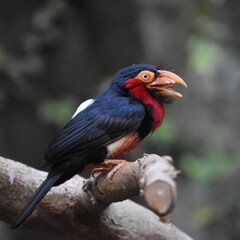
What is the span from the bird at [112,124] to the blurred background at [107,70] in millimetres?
2019

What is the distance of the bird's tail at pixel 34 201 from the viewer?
9.67 ft

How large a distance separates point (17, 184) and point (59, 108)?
2399 mm

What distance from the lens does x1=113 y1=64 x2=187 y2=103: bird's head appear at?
11.4 ft

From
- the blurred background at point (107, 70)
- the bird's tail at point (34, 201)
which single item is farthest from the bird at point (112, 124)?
the blurred background at point (107, 70)

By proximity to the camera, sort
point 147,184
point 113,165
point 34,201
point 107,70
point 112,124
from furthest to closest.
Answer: point 107,70 → point 112,124 → point 113,165 → point 34,201 → point 147,184

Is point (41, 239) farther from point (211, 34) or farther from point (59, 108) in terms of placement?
point (211, 34)

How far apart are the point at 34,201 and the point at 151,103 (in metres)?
0.89

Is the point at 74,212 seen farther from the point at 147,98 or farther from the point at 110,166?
the point at 147,98

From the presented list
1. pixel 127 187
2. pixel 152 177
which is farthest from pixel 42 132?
pixel 152 177

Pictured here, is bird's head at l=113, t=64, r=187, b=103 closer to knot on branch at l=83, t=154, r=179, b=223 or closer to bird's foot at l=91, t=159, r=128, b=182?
bird's foot at l=91, t=159, r=128, b=182

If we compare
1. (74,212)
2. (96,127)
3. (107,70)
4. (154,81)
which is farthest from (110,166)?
(107,70)

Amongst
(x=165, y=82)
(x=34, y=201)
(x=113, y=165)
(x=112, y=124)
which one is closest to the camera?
(x=34, y=201)

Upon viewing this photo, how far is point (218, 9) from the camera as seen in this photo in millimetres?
7469

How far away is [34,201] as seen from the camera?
9.84 ft
